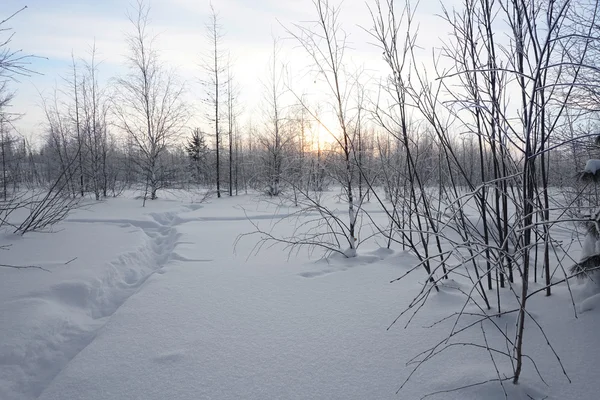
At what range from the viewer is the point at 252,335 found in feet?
7.91

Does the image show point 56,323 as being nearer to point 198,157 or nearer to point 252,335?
point 252,335

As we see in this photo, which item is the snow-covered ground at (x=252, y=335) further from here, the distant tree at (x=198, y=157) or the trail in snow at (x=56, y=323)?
the distant tree at (x=198, y=157)

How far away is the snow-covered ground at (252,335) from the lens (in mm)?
1802

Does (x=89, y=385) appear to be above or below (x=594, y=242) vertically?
below

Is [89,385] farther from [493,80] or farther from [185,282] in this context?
[493,80]

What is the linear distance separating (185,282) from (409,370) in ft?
8.65

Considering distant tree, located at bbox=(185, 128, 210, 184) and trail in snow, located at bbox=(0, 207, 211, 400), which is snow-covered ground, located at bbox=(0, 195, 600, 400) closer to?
trail in snow, located at bbox=(0, 207, 211, 400)

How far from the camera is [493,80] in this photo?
2354 mm

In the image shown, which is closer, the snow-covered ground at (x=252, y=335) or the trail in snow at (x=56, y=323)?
the snow-covered ground at (x=252, y=335)

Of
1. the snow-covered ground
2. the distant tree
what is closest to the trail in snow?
the snow-covered ground

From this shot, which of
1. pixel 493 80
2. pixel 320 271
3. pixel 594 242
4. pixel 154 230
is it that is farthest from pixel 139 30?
pixel 594 242

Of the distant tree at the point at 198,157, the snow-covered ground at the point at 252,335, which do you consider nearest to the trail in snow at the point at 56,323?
the snow-covered ground at the point at 252,335

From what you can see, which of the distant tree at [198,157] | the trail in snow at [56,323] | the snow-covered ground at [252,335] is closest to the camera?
the snow-covered ground at [252,335]

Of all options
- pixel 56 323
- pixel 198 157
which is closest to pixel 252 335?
pixel 56 323
